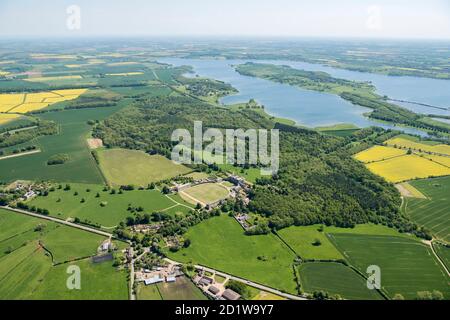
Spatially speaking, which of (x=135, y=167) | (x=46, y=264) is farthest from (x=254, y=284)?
(x=135, y=167)

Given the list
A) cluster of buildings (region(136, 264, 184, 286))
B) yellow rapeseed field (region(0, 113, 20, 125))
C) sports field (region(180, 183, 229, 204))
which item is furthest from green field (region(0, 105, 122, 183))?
cluster of buildings (region(136, 264, 184, 286))

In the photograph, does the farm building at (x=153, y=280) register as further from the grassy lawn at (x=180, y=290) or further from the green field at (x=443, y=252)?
the green field at (x=443, y=252)

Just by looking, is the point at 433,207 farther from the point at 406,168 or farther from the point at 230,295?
the point at 230,295

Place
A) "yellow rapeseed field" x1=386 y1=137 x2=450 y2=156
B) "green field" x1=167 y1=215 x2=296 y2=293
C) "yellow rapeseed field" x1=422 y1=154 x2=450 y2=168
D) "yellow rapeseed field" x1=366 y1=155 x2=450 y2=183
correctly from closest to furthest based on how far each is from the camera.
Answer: "green field" x1=167 y1=215 x2=296 y2=293, "yellow rapeseed field" x1=366 y1=155 x2=450 y2=183, "yellow rapeseed field" x1=422 y1=154 x2=450 y2=168, "yellow rapeseed field" x1=386 y1=137 x2=450 y2=156

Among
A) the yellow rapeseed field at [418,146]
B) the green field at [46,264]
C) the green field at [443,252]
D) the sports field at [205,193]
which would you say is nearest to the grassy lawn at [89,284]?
the green field at [46,264]

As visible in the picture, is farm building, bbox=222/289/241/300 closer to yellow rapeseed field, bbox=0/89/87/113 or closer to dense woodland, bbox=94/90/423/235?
dense woodland, bbox=94/90/423/235

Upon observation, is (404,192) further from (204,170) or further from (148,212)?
(148,212)

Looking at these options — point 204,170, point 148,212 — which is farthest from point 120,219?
point 204,170
